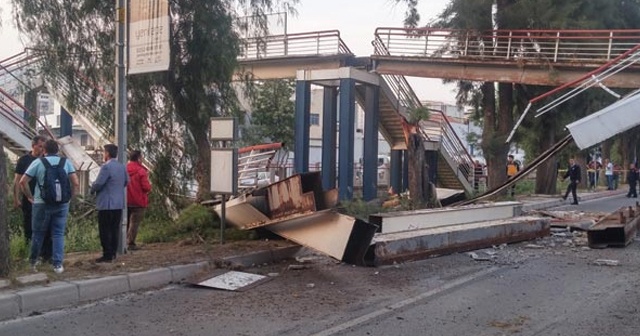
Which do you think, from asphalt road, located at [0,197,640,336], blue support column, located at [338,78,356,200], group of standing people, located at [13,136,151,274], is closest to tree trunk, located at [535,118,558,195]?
blue support column, located at [338,78,356,200]

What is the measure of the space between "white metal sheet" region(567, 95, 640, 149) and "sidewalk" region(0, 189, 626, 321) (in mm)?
5959

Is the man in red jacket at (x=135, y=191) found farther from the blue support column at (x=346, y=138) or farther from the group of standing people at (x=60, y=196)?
the blue support column at (x=346, y=138)

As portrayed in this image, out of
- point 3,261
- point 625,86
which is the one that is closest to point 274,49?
point 625,86

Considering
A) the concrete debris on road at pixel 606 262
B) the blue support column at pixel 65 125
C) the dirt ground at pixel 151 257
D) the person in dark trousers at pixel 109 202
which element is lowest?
the concrete debris on road at pixel 606 262

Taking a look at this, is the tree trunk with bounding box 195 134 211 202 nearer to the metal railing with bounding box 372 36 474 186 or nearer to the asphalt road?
the asphalt road

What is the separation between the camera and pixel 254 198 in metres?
12.4

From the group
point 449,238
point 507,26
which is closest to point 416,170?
point 449,238

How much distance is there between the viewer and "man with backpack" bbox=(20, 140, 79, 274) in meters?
9.09

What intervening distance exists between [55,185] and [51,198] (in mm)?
175

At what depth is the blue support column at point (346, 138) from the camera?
21953mm

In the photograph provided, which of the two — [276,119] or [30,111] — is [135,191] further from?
[276,119]

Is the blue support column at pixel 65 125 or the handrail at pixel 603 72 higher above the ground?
the handrail at pixel 603 72

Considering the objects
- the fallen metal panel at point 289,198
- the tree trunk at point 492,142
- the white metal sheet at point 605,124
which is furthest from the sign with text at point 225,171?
the tree trunk at point 492,142

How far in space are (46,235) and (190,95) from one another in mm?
5890
